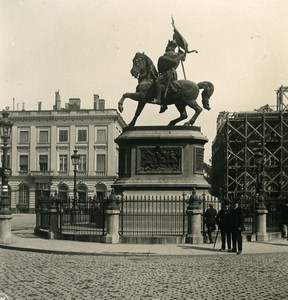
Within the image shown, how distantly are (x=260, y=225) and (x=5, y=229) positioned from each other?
9.02m

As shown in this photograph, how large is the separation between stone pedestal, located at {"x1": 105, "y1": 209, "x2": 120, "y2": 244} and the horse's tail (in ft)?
27.3

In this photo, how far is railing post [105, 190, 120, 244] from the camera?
19.6 m

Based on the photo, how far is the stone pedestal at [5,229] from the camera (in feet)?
65.9

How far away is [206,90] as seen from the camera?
26.0 metres

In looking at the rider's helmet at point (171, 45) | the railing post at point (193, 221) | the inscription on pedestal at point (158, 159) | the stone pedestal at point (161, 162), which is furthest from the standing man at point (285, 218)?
the rider's helmet at point (171, 45)

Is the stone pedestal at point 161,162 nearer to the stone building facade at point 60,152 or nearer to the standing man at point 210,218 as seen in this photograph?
the standing man at point 210,218

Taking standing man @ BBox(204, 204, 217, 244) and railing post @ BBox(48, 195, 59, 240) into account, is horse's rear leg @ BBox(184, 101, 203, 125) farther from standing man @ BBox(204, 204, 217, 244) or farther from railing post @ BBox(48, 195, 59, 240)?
railing post @ BBox(48, 195, 59, 240)

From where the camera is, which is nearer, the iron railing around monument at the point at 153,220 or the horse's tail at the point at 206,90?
the iron railing around monument at the point at 153,220

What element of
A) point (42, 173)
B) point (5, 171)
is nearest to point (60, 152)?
point (42, 173)

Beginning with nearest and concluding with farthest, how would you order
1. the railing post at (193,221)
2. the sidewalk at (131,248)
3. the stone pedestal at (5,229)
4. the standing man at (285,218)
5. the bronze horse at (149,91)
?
the sidewalk at (131,248)
the railing post at (193,221)
the stone pedestal at (5,229)
the standing man at (285,218)
the bronze horse at (149,91)

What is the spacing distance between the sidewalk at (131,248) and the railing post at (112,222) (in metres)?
0.53

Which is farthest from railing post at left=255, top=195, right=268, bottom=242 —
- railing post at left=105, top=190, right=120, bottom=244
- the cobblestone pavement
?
railing post at left=105, top=190, right=120, bottom=244

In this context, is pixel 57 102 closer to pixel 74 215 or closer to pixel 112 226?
pixel 74 215

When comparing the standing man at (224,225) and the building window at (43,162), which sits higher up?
the building window at (43,162)
